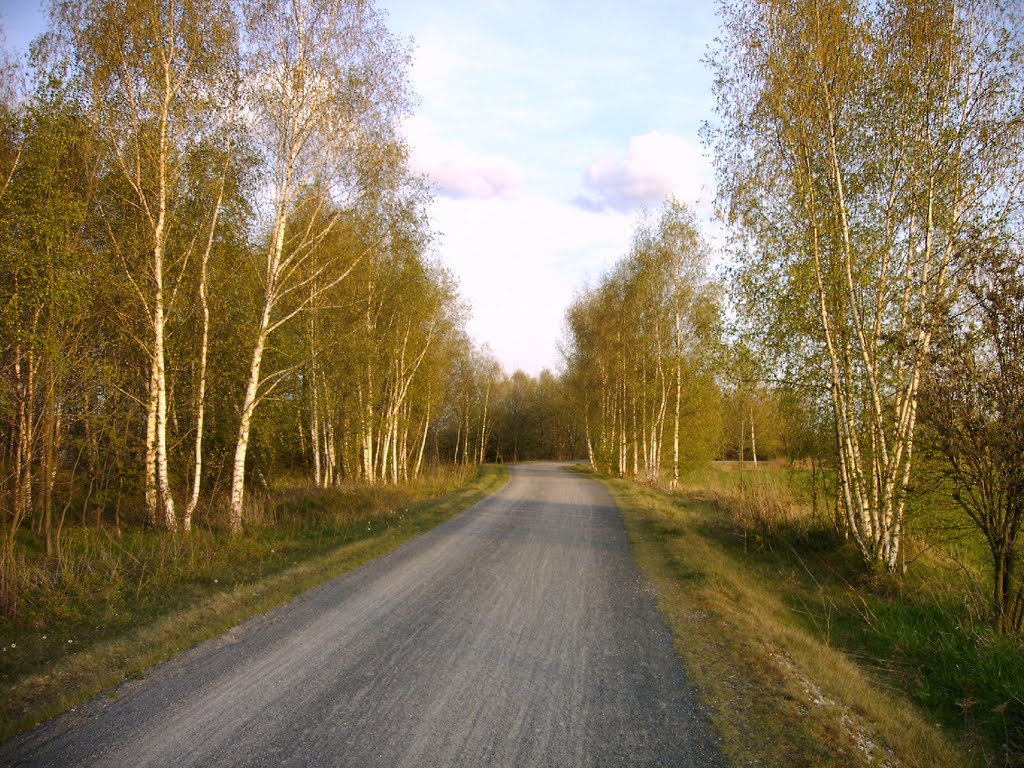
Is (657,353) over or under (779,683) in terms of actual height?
over

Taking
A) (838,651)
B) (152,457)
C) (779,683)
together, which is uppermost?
(152,457)

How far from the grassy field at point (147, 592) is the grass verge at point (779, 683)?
4929mm

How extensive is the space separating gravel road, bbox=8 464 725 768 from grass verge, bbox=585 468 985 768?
326mm

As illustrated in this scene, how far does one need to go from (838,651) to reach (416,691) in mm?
4960

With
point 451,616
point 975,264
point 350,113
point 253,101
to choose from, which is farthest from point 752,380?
point 253,101

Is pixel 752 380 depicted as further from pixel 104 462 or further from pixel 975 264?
pixel 104 462

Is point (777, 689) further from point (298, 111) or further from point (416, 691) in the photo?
point (298, 111)

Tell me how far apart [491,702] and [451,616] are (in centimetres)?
222

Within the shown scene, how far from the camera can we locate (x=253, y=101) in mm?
12570

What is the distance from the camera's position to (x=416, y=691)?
4719 millimetres

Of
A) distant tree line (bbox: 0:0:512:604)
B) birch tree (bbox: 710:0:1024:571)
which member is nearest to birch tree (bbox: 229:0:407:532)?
distant tree line (bbox: 0:0:512:604)

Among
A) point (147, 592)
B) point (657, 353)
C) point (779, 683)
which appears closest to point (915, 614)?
point (779, 683)

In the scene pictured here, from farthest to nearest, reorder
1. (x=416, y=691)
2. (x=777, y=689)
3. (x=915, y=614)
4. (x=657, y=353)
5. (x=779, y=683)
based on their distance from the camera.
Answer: (x=657, y=353) → (x=915, y=614) → (x=779, y=683) → (x=777, y=689) → (x=416, y=691)

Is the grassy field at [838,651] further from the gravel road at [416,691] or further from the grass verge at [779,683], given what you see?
the gravel road at [416,691]
